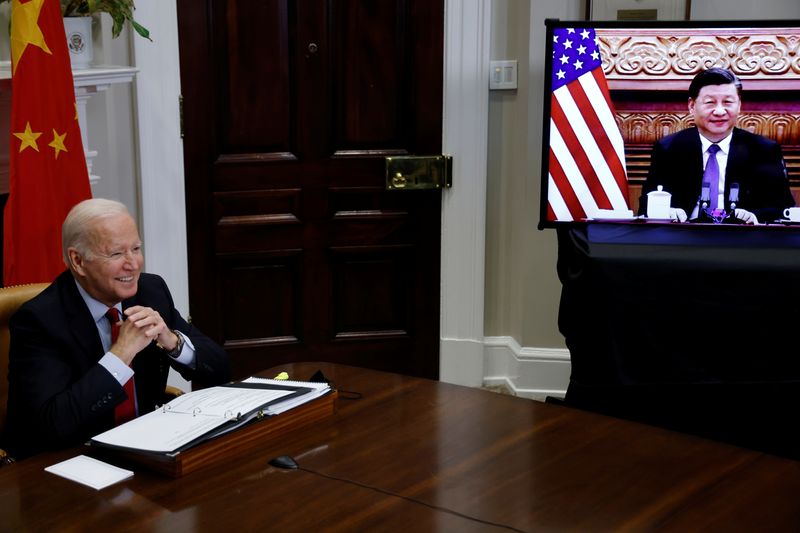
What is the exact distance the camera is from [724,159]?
3.55m

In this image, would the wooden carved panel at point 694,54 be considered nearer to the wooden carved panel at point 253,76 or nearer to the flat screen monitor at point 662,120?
the flat screen monitor at point 662,120

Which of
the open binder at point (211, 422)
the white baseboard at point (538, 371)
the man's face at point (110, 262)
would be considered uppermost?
the man's face at point (110, 262)

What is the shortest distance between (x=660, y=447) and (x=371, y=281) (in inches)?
105

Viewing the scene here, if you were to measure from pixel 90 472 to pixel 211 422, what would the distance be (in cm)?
24

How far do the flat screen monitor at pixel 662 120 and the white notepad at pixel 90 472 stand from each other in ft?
6.82

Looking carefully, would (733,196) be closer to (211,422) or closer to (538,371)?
(538,371)

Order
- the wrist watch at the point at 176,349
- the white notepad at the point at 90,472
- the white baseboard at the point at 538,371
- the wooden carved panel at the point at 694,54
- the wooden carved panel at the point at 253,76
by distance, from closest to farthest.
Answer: the white notepad at the point at 90,472 → the wrist watch at the point at 176,349 → the wooden carved panel at the point at 694,54 → the wooden carved panel at the point at 253,76 → the white baseboard at the point at 538,371

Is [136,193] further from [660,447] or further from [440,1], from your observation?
[660,447]

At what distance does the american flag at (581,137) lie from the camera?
3.58m

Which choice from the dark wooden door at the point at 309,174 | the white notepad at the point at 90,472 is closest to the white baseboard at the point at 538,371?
the dark wooden door at the point at 309,174

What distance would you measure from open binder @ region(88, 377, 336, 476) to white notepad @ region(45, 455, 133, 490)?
0.04 meters

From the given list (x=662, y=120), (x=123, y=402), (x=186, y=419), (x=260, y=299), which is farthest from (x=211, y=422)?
(x=260, y=299)

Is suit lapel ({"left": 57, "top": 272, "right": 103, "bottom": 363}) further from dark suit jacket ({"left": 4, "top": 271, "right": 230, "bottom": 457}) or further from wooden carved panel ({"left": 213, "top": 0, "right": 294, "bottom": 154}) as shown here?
wooden carved panel ({"left": 213, "top": 0, "right": 294, "bottom": 154})

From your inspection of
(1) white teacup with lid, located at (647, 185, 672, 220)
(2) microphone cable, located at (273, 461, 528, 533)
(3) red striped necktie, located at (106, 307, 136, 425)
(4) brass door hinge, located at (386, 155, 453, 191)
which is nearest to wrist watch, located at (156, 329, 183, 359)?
(3) red striped necktie, located at (106, 307, 136, 425)
